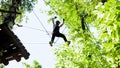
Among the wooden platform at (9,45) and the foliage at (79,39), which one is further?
the foliage at (79,39)

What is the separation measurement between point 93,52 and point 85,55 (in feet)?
2.00

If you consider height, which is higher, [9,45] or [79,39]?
[9,45]

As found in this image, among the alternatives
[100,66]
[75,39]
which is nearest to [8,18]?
[100,66]

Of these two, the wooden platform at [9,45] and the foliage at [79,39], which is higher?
the wooden platform at [9,45]

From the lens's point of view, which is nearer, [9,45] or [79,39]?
[9,45]

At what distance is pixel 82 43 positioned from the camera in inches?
725

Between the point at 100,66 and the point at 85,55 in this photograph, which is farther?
the point at 85,55

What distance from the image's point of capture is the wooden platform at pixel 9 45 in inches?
353

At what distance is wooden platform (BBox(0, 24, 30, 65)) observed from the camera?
8.97 m

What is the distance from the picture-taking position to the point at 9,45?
30.9ft

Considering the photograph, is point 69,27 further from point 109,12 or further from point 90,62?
point 109,12

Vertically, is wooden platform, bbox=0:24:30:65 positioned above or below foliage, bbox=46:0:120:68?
above

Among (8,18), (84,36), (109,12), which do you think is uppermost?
(109,12)

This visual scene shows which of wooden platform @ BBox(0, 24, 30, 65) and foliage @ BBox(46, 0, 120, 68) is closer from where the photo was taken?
wooden platform @ BBox(0, 24, 30, 65)
